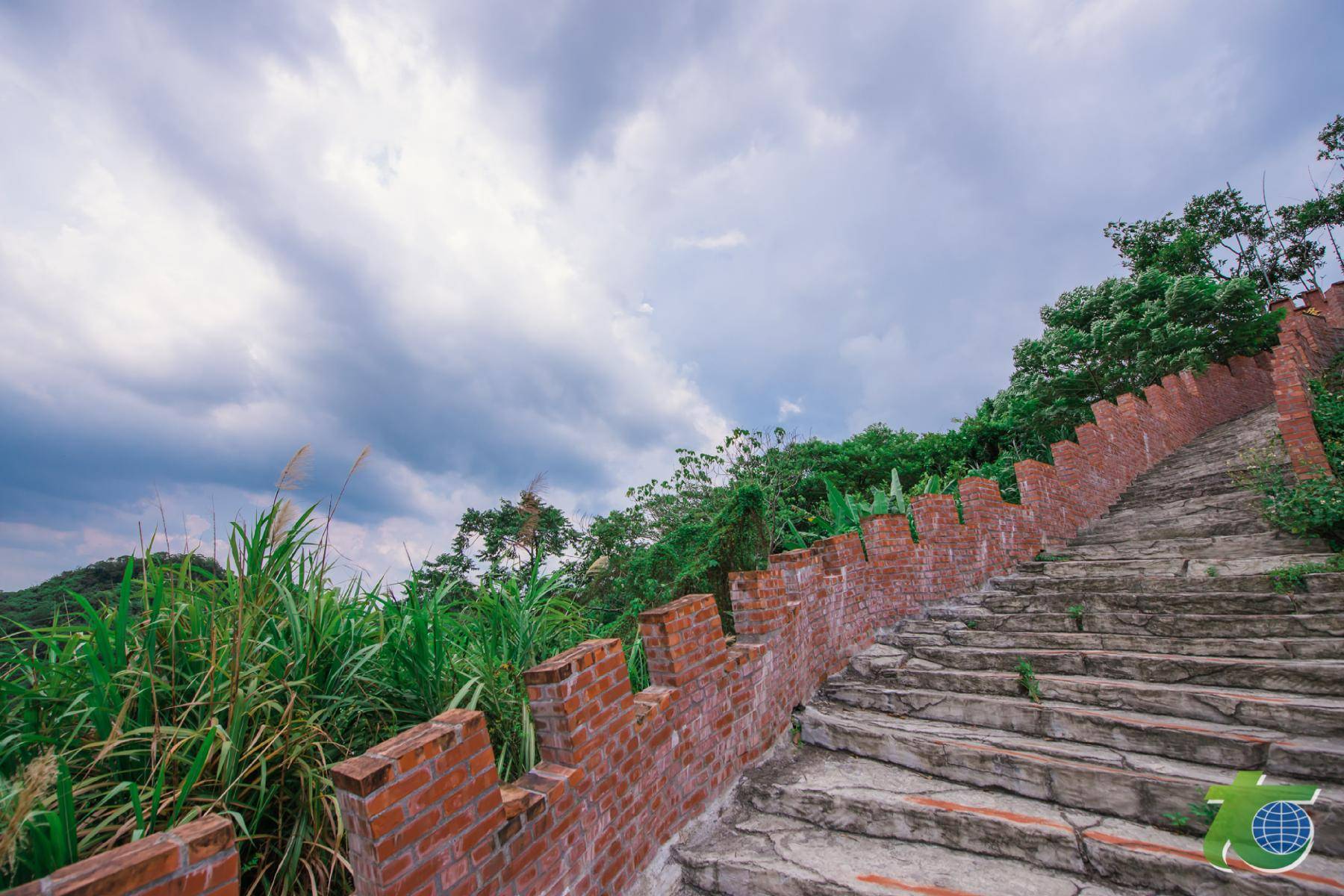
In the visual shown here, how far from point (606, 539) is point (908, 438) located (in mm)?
9527

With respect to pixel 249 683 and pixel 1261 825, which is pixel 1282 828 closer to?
pixel 1261 825

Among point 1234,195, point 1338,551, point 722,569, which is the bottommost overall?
point 1338,551

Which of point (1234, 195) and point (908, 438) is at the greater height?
point (1234, 195)

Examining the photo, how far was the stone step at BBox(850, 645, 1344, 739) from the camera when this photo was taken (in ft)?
9.93

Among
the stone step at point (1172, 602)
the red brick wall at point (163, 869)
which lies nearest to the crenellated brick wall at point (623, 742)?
the red brick wall at point (163, 869)

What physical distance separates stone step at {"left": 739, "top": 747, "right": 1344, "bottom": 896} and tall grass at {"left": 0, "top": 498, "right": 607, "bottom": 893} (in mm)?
1710

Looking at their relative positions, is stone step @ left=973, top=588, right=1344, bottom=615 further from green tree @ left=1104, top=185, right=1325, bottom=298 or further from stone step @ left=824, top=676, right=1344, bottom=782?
green tree @ left=1104, top=185, right=1325, bottom=298

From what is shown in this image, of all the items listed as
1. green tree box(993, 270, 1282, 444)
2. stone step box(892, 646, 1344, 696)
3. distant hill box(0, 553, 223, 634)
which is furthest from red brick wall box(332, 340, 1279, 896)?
green tree box(993, 270, 1282, 444)

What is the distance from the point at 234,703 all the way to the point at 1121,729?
4484mm

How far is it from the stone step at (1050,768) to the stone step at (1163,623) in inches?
64.8

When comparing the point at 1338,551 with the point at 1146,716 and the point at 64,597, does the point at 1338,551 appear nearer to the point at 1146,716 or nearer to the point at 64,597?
the point at 1146,716

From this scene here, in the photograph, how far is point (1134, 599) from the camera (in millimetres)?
4730

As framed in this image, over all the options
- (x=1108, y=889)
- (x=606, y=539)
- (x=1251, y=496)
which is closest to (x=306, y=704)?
(x=1108, y=889)

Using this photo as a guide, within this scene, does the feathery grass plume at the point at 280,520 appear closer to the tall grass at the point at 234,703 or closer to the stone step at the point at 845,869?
the tall grass at the point at 234,703
